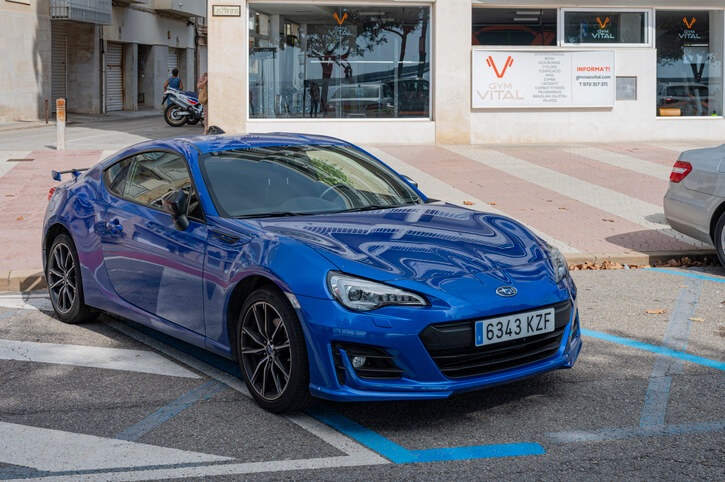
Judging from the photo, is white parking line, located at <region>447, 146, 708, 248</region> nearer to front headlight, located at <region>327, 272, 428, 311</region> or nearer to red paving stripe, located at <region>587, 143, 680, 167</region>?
red paving stripe, located at <region>587, 143, 680, 167</region>

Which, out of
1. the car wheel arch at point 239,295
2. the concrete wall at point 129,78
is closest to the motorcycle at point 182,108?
the concrete wall at point 129,78

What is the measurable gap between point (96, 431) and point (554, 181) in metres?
11.3

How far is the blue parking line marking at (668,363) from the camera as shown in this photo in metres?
4.62

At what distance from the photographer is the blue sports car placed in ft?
14.1

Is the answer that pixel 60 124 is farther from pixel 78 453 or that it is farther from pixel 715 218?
pixel 78 453

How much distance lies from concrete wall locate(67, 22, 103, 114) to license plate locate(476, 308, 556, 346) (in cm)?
3393

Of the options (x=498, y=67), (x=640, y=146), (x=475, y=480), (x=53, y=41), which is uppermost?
(x=53, y=41)

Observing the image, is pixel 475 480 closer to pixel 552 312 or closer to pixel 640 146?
pixel 552 312

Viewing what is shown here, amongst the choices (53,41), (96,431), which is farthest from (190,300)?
(53,41)

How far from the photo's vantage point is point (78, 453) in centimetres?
413

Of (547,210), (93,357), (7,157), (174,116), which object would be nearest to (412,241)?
(93,357)

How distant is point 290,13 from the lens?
19.5 m

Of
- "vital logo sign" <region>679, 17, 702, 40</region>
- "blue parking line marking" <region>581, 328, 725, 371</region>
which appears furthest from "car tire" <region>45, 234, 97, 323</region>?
"vital logo sign" <region>679, 17, 702, 40</region>

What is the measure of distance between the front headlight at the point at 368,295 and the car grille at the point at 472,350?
17 cm
